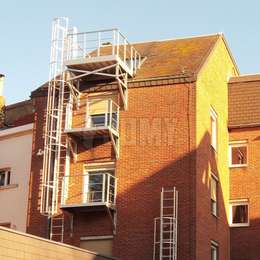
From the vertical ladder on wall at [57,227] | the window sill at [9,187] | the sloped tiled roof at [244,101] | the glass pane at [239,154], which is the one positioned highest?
the sloped tiled roof at [244,101]

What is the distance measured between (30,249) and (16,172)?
11.5m

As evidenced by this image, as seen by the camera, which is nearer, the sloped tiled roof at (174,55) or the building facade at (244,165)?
the sloped tiled roof at (174,55)

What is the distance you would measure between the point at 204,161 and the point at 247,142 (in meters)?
4.59

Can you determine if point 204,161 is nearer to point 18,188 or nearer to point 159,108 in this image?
point 159,108

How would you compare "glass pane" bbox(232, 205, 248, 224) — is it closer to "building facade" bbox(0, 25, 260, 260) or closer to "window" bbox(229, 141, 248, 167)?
"building facade" bbox(0, 25, 260, 260)

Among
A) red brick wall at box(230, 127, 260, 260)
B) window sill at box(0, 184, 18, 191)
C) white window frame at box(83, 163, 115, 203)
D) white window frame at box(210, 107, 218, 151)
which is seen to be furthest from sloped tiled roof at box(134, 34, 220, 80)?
window sill at box(0, 184, 18, 191)

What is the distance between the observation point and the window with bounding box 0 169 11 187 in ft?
104

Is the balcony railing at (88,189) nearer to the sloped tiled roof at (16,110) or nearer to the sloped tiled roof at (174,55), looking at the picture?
the sloped tiled roof at (174,55)

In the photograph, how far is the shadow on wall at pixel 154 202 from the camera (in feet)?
90.0

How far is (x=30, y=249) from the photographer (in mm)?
20203

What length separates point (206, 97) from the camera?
3056 cm

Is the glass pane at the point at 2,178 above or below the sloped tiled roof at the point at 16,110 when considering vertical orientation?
below

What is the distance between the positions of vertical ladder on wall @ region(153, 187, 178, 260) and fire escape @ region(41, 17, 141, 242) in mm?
2000

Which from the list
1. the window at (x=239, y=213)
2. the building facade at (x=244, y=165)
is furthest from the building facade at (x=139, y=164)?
the window at (x=239, y=213)
